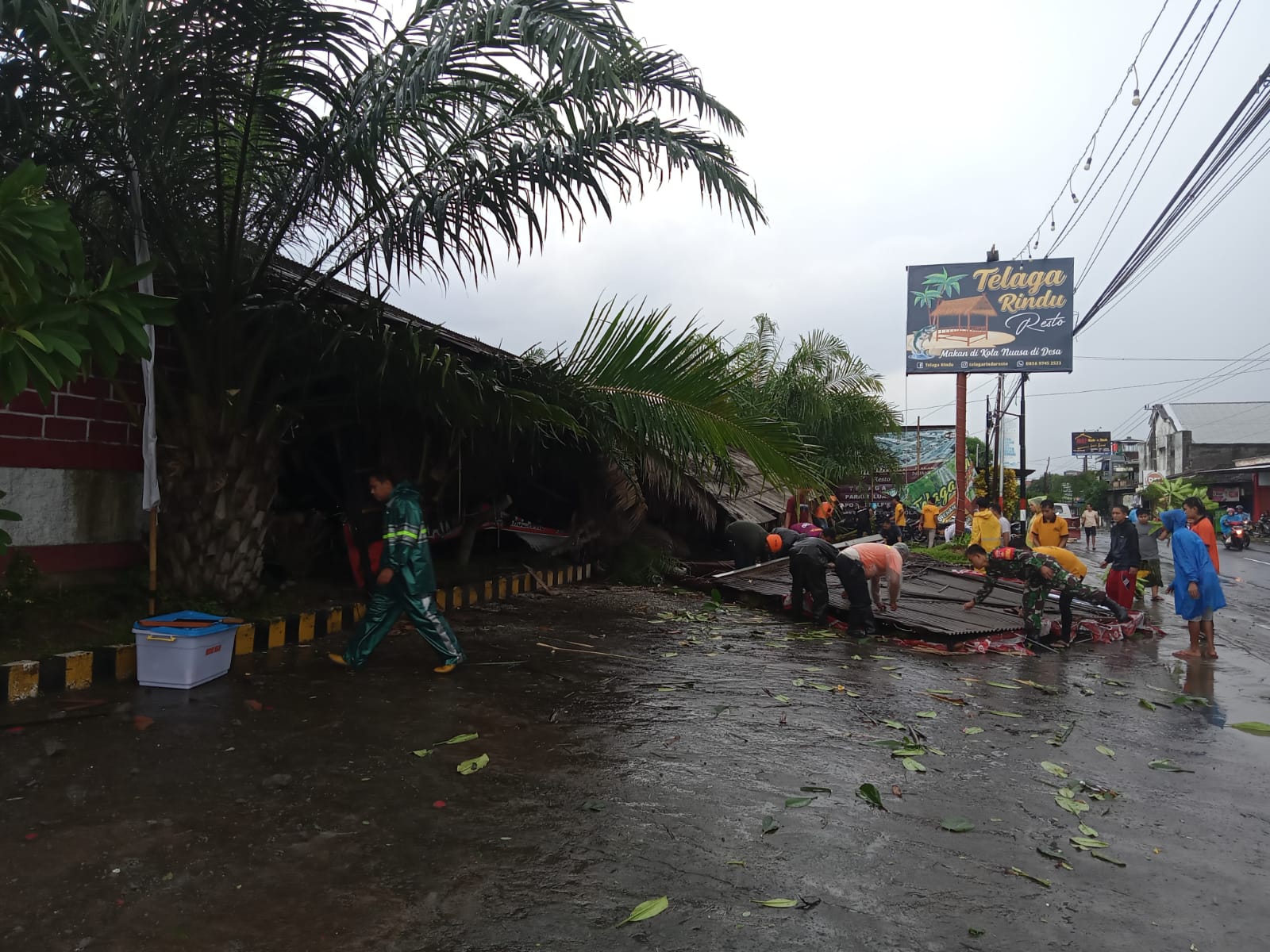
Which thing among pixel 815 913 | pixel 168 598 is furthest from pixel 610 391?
pixel 815 913

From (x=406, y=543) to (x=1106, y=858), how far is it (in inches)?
182

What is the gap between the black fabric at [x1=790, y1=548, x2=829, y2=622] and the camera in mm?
9336

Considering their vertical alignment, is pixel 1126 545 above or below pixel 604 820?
above

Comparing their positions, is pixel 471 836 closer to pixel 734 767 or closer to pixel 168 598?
pixel 734 767

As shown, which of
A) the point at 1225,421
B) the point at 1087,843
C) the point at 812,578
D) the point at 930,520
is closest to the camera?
the point at 1087,843

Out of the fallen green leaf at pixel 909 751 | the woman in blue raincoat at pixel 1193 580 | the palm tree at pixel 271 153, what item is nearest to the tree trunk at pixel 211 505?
the palm tree at pixel 271 153

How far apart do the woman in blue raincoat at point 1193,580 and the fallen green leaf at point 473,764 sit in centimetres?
670

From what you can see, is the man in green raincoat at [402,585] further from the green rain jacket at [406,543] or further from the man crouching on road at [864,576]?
the man crouching on road at [864,576]

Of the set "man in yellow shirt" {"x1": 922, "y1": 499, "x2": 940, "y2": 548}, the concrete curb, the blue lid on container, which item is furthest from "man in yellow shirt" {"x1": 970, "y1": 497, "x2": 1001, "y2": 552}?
the blue lid on container

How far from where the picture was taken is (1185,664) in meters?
7.84

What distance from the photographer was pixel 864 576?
887cm

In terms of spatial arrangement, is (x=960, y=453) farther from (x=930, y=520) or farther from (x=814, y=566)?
(x=814, y=566)

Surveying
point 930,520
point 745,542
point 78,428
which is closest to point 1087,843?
point 78,428

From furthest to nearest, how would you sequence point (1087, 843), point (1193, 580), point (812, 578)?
point (812, 578)
point (1193, 580)
point (1087, 843)
